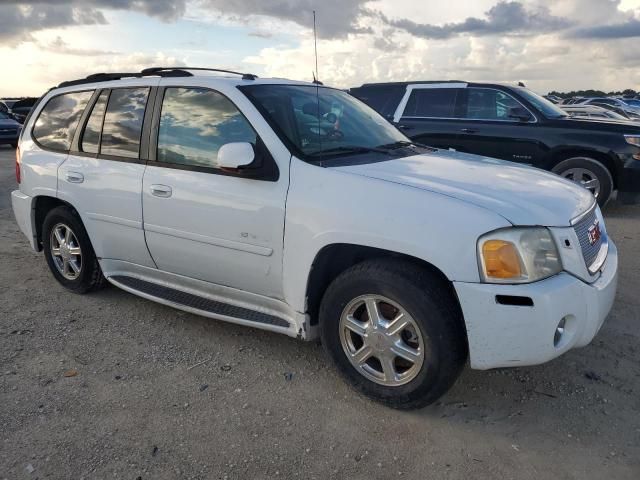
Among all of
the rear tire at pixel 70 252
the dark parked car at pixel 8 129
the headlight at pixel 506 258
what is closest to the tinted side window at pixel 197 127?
the rear tire at pixel 70 252

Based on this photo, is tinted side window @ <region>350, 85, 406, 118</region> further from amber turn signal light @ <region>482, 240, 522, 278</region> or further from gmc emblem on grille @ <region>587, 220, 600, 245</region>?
amber turn signal light @ <region>482, 240, 522, 278</region>

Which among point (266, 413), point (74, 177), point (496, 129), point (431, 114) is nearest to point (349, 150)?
point (266, 413)

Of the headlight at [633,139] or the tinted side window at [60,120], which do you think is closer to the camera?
the tinted side window at [60,120]

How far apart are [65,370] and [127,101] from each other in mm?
1960

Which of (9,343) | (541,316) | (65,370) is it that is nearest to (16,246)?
(9,343)

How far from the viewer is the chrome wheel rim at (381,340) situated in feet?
9.62

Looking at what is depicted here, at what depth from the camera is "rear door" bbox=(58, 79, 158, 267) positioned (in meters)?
4.03

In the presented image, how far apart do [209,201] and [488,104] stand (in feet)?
19.9

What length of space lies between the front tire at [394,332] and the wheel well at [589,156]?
19.6ft

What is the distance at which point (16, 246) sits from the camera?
641cm

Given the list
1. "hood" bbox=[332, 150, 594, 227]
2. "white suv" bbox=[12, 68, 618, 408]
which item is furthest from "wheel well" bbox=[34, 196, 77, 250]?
"hood" bbox=[332, 150, 594, 227]

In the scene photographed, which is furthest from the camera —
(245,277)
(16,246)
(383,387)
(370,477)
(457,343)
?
(16,246)

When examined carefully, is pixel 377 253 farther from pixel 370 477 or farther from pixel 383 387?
pixel 370 477

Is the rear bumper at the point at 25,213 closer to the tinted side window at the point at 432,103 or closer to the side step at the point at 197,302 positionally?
the side step at the point at 197,302
